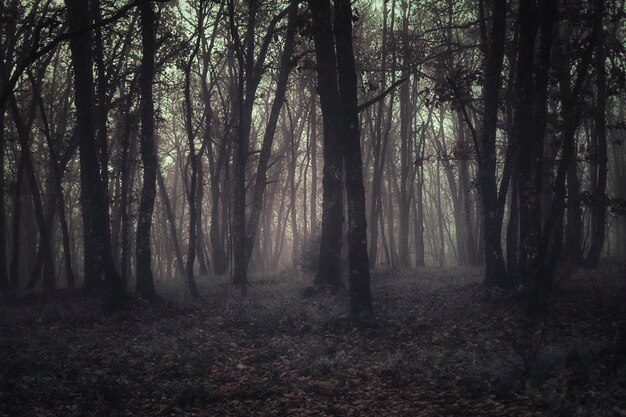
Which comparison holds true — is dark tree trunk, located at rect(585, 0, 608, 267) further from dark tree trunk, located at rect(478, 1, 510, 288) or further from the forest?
dark tree trunk, located at rect(478, 1, 510, 288)

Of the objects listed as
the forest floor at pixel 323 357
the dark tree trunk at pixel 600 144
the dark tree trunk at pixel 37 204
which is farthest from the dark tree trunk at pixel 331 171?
the dark tree trunk at pixel 37 204

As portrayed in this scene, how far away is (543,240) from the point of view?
33.9 feet

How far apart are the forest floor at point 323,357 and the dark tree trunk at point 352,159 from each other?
4.23 ft

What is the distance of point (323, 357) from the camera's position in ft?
29.2

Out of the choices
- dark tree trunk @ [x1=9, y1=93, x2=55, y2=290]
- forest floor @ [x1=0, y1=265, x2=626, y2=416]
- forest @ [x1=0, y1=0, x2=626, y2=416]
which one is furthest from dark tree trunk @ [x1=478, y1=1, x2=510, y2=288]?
dark tree trunk @ [x1=9, y1=93, x2=55, y2=290]

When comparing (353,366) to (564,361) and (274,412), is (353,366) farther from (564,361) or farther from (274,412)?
(564,361)

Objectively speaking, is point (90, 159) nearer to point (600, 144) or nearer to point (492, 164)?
point (492, 164)

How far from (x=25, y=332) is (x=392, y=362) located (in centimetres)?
894

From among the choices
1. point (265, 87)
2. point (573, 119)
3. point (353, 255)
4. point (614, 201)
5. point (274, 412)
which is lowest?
point (274, 412)

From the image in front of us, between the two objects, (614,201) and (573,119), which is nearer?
(573,119)

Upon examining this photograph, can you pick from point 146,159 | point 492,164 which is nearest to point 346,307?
point 492,164

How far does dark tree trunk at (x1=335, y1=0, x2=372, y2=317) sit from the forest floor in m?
1.29

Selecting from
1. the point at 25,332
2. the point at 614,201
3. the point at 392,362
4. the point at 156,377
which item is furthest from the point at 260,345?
the point at 614,201

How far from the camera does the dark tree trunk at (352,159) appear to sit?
1089 cm
